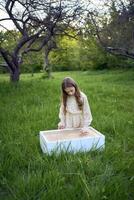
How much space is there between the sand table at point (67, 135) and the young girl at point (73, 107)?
0.58 ft

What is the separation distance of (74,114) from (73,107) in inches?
4.0

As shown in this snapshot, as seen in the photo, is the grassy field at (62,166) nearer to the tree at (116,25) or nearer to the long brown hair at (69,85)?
the long brown hair at (69,85)

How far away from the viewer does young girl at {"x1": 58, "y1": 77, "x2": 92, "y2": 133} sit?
5.07 meters

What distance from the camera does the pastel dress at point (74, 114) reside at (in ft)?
16.8

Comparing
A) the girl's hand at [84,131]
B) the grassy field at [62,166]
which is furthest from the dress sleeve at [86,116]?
the grassy field at [62,166]

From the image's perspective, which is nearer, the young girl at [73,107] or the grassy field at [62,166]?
the grassy field at [62,166]

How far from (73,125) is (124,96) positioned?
5.58m

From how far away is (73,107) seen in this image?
17.1 ft

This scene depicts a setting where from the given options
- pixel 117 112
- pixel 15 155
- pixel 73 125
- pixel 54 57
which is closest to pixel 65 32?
pixel 117 112

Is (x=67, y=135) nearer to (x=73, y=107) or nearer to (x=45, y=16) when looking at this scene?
(x=73, y=107)

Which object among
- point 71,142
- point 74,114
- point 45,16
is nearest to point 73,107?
point 74,114

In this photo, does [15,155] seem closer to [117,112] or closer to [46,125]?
[46,125]

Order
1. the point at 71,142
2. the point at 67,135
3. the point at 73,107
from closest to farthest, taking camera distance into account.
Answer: the point at 71,142, the point at 67,135, the point at 73,107

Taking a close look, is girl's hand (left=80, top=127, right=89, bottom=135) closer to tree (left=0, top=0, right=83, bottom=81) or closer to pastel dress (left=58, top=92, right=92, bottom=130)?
pastel dress (left=58, top=92, right=92, bottom=130)
